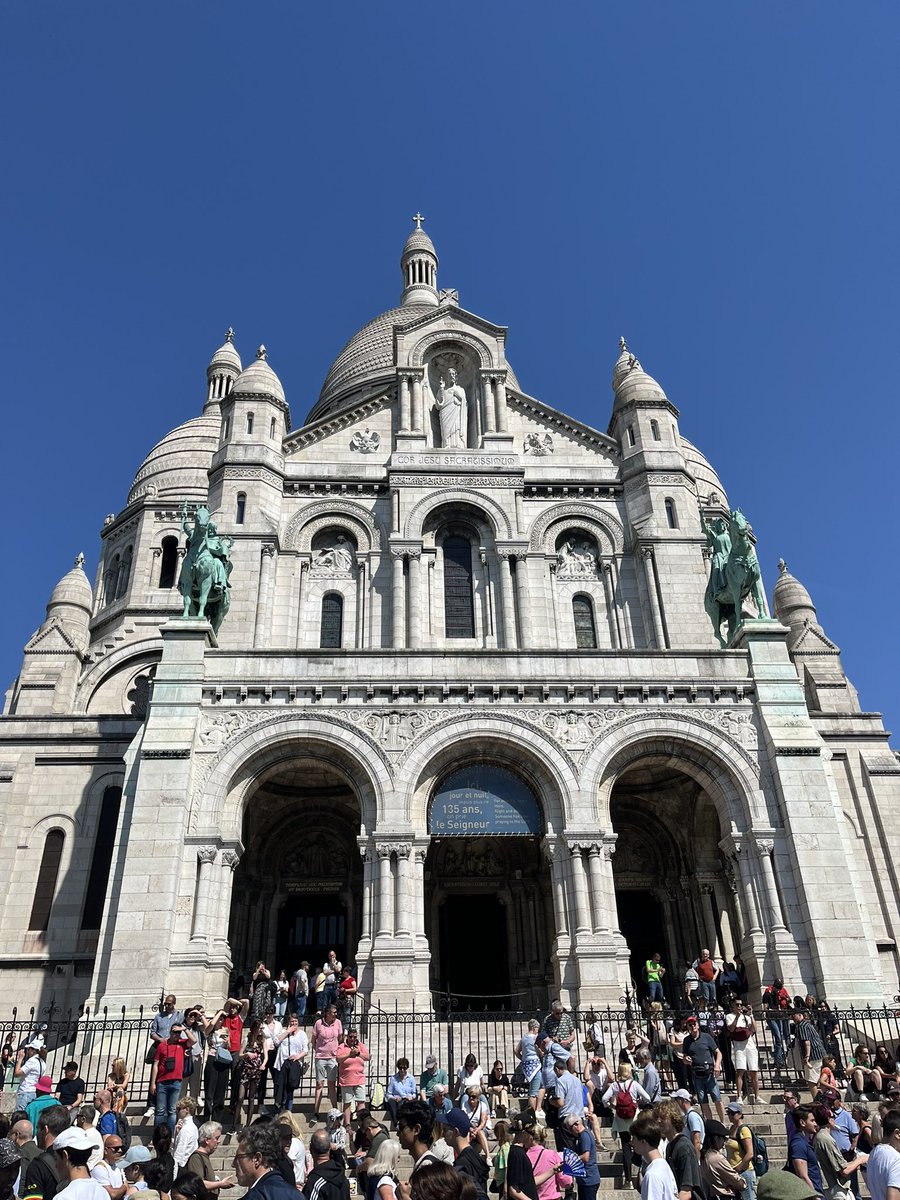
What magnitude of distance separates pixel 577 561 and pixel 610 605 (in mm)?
1899

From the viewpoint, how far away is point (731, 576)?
24875mm

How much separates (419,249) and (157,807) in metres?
46.4

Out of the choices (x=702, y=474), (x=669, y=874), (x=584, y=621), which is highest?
(x=702, y=474)

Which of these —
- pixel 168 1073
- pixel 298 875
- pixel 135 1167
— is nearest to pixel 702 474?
pixel 298 875

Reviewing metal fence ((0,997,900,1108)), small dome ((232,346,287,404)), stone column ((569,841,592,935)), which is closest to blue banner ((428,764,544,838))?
stone column ((569,841,592,935))

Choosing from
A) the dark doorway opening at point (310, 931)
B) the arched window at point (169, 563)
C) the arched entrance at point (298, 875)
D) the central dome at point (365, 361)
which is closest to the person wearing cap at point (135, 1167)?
the arched entrance at point (298, 875)

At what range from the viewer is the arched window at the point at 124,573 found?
131ft

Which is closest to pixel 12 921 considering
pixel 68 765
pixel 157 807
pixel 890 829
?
pixel 68 765

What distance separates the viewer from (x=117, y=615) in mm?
38375

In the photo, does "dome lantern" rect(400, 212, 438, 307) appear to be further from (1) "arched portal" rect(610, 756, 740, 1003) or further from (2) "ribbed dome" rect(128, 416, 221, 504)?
(1) "arched portal" rect(610, 756, 740, 1003)

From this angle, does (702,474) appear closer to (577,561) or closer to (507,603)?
(577,561)

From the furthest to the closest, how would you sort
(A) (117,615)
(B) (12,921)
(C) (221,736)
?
(A) (117,615), (B) (12,921), (C) (221,736)

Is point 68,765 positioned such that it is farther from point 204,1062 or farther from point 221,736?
point 204,1062

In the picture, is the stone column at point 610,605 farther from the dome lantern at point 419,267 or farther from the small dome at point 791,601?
the dome lantern at point 419,267
